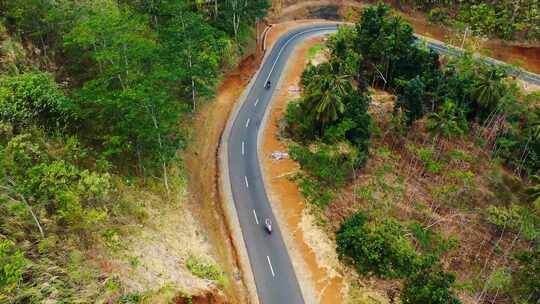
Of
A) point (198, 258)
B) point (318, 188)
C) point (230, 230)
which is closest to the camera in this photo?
point (198, 258)

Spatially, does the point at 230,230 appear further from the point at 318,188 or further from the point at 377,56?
the point at 377,56

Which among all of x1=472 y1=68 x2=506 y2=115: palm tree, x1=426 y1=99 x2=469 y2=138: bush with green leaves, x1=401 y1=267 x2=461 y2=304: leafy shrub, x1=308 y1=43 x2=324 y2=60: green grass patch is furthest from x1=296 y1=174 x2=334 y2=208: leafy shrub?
x1=308 y1=43 x2=324 y2=60: green grass patch

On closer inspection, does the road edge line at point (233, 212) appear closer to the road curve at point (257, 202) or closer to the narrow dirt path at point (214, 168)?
the road curve at point (257, 202)

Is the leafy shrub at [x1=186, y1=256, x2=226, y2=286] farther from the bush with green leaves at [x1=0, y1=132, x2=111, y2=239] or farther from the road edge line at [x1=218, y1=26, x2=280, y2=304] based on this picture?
the bush with green leaves at [x1=0, y1=132, x2=111, y2=239]

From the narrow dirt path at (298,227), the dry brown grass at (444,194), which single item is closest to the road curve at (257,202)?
the narrow dirt path at (298,227)

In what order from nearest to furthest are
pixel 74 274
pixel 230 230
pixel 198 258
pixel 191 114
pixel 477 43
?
pixel 74 274 < pixel 198 258 < pixel 230 230 < pixel 191 114 < pixel 477 43

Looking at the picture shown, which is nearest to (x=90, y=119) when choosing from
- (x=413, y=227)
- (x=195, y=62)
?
(x=195, y=62)

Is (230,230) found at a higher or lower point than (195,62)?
lower
